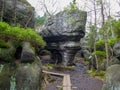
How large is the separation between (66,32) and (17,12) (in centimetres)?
785

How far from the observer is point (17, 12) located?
2017 cm

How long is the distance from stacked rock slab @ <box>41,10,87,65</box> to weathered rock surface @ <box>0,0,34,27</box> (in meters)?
5.89

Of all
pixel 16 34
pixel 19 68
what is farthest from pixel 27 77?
pixel 16 34

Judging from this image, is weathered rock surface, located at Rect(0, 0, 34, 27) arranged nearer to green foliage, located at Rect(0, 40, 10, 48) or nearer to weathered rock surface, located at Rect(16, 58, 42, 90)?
green foliage, located at Rect(0, 40, 10, 48)

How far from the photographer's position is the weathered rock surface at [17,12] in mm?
19248

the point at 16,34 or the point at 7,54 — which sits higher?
the point at 16,34

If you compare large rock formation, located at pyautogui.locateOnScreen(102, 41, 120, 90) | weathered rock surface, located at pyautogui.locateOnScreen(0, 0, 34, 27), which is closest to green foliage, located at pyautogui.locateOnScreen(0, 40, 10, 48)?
large rock formation, located at pyautogui.locateOnScreen(102, 41, 120, 90)

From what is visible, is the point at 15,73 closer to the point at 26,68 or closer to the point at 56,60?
the point at 26,68

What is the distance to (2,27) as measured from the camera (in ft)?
20.2

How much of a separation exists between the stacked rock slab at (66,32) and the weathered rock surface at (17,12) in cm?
589

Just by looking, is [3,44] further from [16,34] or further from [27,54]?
[27,54]

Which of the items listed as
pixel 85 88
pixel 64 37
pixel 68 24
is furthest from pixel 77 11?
pixel 85 88

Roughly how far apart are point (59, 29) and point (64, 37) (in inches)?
48.6

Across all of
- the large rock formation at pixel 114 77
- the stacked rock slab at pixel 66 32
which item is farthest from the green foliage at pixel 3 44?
the stacked rock slab at pixel 66 32
